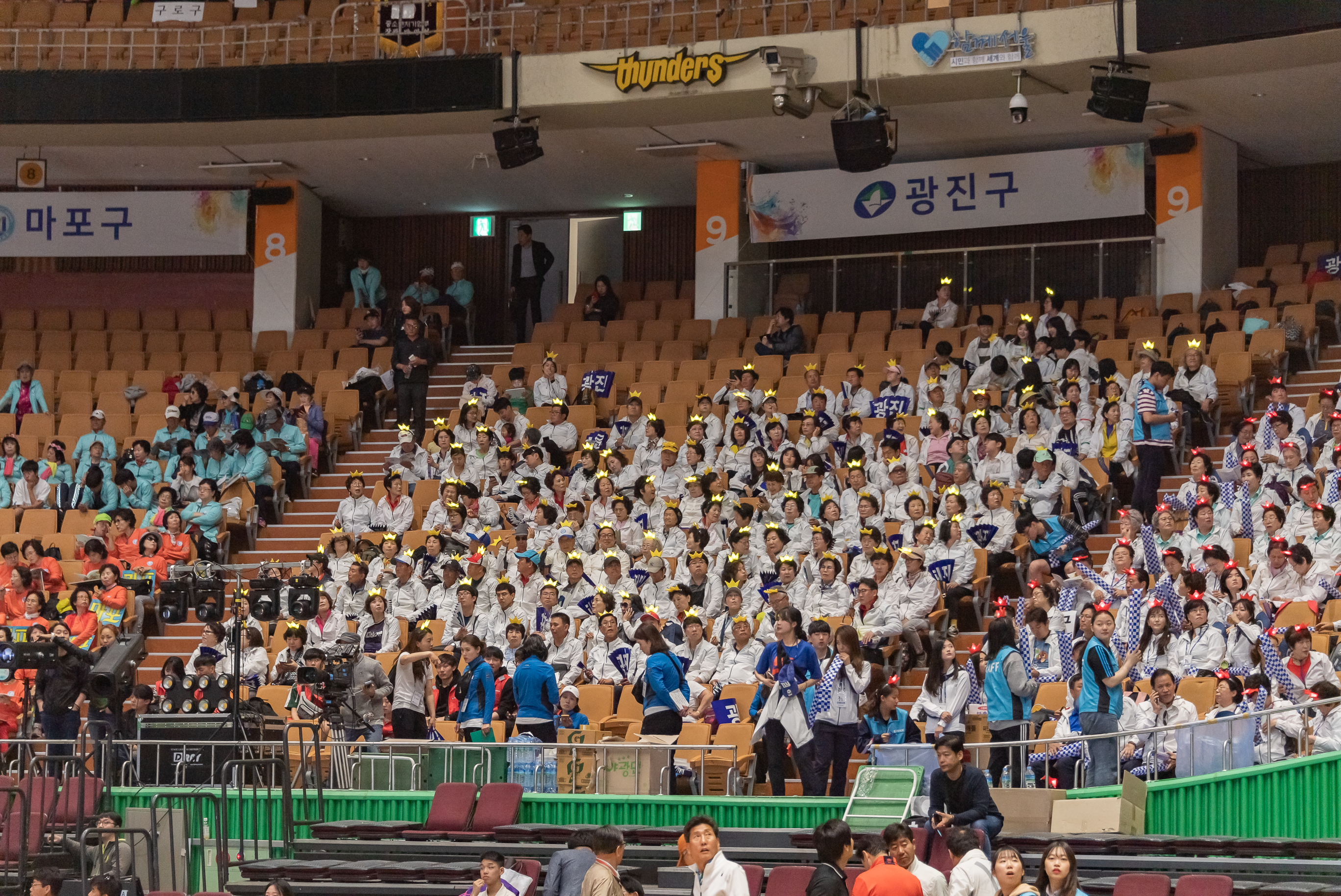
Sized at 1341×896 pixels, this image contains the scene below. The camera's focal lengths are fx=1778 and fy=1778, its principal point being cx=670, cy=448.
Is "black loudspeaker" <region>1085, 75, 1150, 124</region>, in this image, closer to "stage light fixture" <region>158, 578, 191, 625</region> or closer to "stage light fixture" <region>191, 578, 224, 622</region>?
"stage light fixture" <region>191, 578, 224, 622</region>

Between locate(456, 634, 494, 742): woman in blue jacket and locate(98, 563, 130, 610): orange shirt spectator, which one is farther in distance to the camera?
locate(98, 563, 130, 610): orange shirt spectator

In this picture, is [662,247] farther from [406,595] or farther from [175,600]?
[175,600]

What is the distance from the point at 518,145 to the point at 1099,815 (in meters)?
11.2

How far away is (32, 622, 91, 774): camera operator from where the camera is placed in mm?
12445

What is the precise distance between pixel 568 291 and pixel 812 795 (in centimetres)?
1353

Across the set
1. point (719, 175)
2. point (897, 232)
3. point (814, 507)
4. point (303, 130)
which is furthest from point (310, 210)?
point (814, 507)

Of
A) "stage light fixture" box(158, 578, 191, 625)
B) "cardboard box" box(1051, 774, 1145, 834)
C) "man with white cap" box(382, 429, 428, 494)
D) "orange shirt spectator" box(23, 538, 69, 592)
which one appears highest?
"man with white cap" box(382, 429, 428, 494)

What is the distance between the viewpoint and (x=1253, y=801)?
402 inches

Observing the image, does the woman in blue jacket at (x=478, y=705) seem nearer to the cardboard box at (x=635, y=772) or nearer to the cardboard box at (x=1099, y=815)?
the cardboard box at (x=635, y=772)

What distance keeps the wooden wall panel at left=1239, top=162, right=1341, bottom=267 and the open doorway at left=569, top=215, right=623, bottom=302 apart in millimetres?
7963

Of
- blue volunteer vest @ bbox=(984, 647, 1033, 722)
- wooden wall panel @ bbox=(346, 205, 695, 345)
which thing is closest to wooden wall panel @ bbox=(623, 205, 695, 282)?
wooden wall panel @ bbox=(346, 205, 695, 345)

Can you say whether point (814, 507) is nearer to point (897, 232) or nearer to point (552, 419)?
point (552, 419)

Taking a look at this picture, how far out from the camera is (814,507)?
15.6 m

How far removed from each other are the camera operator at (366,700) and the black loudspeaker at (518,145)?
7080 millimetres
